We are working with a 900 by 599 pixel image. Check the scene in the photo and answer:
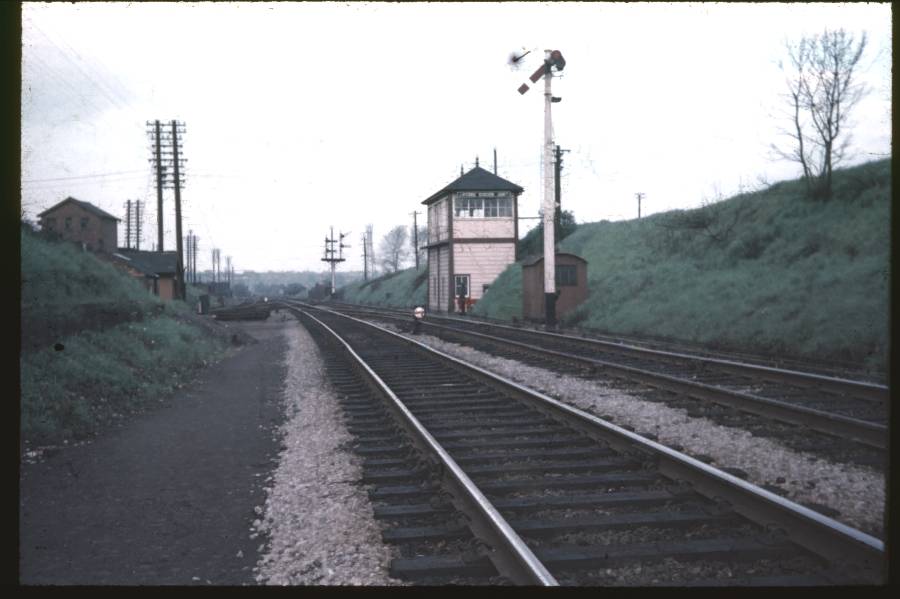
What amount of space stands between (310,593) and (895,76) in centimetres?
301

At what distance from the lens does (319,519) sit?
491 cm

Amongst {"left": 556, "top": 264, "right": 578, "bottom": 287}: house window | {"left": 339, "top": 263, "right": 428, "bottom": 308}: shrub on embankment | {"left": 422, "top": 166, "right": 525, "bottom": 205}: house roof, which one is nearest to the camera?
{"left": 556, "top": 264, "right": 578, "bottom": 287}: house window

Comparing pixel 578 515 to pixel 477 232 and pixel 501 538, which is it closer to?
pixel 501 538

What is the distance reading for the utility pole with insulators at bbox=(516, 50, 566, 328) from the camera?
2281 cm

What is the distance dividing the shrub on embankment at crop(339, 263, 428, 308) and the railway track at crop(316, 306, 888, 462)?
124 feet

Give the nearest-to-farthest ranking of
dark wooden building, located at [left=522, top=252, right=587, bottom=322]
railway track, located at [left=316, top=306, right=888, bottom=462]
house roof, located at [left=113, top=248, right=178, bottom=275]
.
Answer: railway track, located at [left=316, top=306, right=888, bottom=462] → dark wooden building, located at [left=522, top=252, right=587, bottom=322] → house roof, located at [left=113, top=248, right=178, bottom=275]

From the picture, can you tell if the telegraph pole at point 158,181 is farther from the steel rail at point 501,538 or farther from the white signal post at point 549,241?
the steel rail at point 501,538

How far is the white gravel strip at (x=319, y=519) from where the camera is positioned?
156 inches

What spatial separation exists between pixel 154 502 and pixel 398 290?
196ft

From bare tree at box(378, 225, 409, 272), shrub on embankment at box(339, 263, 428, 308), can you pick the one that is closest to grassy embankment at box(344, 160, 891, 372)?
shrub on embankment at box(339, 263, 428, 308)

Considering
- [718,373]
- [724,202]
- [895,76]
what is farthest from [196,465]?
[724,202]

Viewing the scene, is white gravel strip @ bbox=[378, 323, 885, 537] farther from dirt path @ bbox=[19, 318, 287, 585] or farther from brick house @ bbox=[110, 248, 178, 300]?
brick house @ bbox=[110, 248, 178, 300]

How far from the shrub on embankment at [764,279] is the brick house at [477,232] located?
2959 mm

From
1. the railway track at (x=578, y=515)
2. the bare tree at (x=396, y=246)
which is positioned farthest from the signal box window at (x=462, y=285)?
the bare tree at (x=396, y=246)
